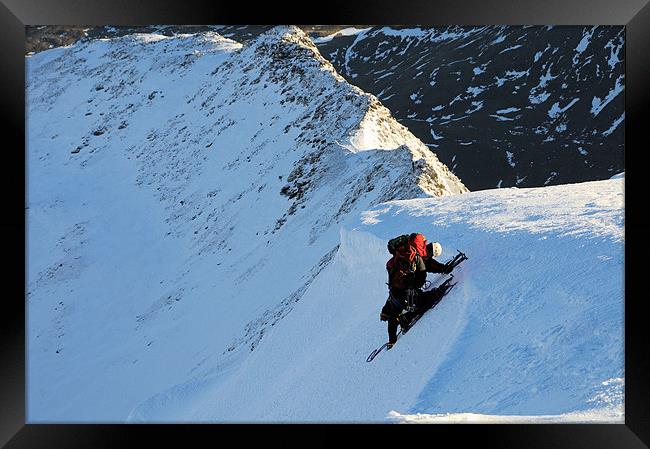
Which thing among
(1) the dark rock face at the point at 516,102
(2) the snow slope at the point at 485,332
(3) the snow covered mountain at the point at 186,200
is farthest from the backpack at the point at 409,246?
(1) the dark rock face at the point at 516,102

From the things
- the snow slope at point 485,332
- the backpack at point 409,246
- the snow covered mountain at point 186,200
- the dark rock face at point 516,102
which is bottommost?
the dark rock face at point 516,102

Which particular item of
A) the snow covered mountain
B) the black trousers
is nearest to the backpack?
the black trousers

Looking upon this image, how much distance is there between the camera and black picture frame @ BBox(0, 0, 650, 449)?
6480 millimetres

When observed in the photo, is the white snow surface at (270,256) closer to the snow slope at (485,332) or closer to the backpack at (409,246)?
the snow slope at (485,332)

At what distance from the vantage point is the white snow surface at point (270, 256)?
22.7ft

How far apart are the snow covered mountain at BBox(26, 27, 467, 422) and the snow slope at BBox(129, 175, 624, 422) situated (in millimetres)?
1754

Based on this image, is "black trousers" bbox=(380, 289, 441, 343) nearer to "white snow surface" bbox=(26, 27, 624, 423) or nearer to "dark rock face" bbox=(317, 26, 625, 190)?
"white snow surface" bbox=(26, 27, 624, 423)

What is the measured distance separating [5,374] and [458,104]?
16614cm

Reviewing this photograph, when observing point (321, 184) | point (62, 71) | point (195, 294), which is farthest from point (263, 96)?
point (62, 71)

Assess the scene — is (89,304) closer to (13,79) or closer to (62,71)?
(13,79)

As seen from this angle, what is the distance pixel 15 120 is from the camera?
659 cm

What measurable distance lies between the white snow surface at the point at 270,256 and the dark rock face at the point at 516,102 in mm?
82543
